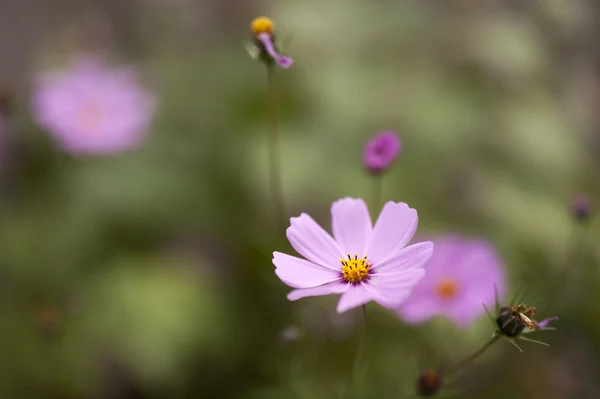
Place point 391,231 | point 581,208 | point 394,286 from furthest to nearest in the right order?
point 581,208 → point 391,231 → point 394,286


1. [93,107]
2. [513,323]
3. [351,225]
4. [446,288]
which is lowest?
[446,288]

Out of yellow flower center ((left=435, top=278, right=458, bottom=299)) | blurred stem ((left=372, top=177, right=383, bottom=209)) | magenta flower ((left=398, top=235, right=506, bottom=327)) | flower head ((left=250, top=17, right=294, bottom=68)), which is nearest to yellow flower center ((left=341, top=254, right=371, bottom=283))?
flower head ((left=250, top=17, right=294, bottom=68))

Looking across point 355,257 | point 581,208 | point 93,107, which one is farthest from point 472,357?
point 93,107

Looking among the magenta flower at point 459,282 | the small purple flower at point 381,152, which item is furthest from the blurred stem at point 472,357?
the small purple flower at point 381,152

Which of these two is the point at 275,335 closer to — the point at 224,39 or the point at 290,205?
the point at 290,205

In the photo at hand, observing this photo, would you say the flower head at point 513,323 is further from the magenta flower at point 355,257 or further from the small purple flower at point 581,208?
the small purple flower at point 581,208

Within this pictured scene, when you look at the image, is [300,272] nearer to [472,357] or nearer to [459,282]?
[472,357]

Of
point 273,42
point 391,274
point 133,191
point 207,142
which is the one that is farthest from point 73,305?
point 391,274
